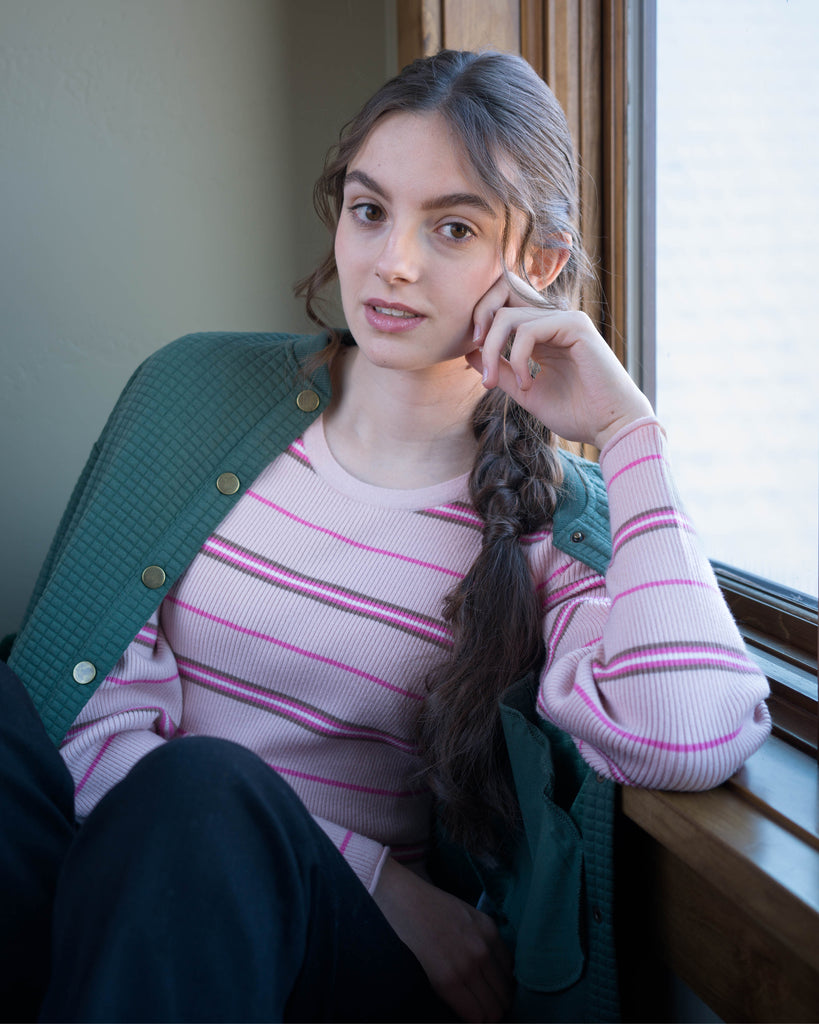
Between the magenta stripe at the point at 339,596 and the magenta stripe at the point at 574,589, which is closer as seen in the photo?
the magenta stripe at the point at 574,589

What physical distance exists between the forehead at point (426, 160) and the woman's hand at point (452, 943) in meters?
0.82

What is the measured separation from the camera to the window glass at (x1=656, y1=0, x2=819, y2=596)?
45.9 inches

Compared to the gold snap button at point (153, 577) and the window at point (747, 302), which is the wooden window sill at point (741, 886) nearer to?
the window at point (747, 302)

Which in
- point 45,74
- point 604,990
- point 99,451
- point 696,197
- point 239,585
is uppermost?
point 45,74

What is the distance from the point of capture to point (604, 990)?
0.93 m

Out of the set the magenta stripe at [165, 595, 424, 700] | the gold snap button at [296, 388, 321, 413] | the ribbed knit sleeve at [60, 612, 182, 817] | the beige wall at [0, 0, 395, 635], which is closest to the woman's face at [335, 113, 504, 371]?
the gold snap button at [296, 388, 321, 413]

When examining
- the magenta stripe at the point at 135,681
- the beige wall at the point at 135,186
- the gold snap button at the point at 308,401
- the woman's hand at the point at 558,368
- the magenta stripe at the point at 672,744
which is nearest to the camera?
the magenta stripe at the point at 672,744

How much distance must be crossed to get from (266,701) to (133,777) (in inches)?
16.3

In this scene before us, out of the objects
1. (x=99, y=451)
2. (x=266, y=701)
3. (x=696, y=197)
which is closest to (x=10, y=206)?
(x=99, y=451)

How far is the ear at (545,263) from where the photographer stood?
1.20 metres

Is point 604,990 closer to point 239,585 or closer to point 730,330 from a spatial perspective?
point 239,585

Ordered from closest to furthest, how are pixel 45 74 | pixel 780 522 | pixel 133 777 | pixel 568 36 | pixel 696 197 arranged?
pixel 133 777 → pixel 780 522 → pixel 696 197 → pixel 568 36 → pixel 45 74

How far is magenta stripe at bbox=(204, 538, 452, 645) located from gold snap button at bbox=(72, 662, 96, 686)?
208 mm

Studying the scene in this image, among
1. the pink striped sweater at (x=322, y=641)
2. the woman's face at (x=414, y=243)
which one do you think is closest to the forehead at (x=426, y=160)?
the woman's face at (x=414, y=243)
